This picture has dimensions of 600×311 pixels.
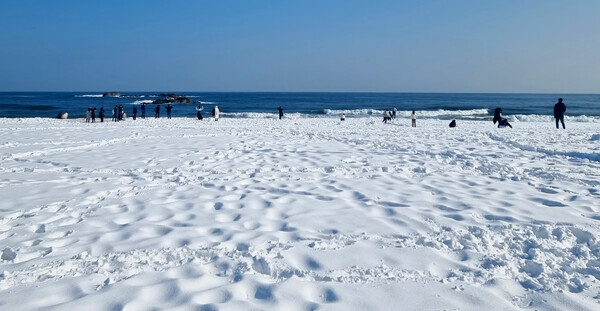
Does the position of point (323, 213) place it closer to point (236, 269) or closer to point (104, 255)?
point (236, 269)

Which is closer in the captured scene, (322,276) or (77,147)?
(322,276)

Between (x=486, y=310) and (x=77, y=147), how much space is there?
12.6 m

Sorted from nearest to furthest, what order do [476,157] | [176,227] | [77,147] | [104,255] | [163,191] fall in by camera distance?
[104,255] → [176,227] → [163,191] → [476,157] → [77,147]

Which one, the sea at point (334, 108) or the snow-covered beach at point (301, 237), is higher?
the sea at point (334, 108)

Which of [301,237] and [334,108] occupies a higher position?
[334,108]

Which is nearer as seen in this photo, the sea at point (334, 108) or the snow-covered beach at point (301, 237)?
the snow-covered beach at point (301, 237)

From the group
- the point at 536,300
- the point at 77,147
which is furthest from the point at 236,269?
the point at 77,147

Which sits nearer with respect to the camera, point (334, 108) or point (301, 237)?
point (301, 237)

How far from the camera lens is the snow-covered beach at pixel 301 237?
3.28 metres

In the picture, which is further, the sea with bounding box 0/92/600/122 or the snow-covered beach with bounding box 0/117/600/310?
the sea with bounding box 0/92/600/122

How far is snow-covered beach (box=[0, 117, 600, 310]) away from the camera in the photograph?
328cm

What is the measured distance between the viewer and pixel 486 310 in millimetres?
3047

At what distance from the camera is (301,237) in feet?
Answer: 15.0

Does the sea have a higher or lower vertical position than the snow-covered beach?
higher
